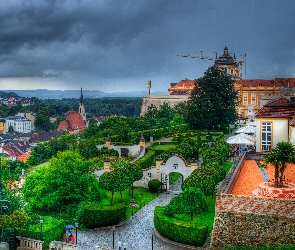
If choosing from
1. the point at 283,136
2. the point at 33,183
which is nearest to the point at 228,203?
the point at 283,136

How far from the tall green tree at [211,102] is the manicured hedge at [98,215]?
31.5 metres

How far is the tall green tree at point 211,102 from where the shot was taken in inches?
2126

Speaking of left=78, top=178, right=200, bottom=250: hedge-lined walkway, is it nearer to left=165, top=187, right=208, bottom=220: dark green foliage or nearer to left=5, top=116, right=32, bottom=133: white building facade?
left=165, top=187, right=208, bottom=220: dark green foliage

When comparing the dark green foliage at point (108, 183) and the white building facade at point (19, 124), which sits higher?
the dark green foliage at point (108, 183)

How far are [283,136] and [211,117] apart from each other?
27.5 meters

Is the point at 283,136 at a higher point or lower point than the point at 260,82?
lower

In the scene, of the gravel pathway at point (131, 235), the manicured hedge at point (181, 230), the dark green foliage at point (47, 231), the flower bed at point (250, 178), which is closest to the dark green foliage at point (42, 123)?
the gravel pathway at point (131, 235)

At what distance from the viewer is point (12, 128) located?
131750 millimetres

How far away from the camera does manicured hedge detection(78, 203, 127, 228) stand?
77.1ft

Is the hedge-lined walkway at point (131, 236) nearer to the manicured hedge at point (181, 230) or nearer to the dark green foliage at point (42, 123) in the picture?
the manicured hedge at point (181, 230)

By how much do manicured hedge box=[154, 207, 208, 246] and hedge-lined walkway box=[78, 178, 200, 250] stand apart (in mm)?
453

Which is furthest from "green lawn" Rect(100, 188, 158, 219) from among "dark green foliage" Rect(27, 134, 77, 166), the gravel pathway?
"dark green foliage" Rect(27, 134, 77, 166)

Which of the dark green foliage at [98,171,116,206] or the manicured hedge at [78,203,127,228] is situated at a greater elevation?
the dark green foliage at [98,171,116,206]

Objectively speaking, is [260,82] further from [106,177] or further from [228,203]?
[228,203]
